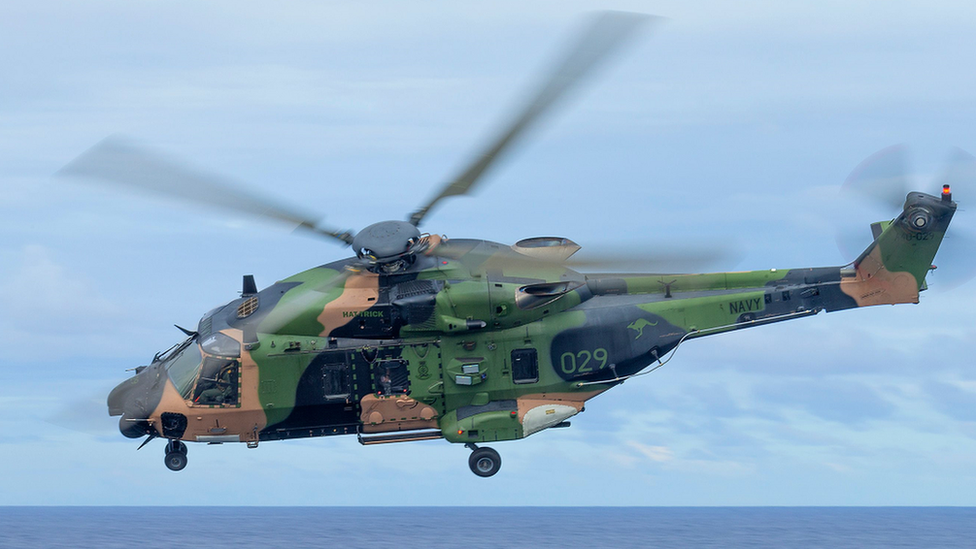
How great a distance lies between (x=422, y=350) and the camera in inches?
777

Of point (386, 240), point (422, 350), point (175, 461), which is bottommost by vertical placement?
point (175, 461)

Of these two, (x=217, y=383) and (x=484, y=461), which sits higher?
(x=217, y=383)

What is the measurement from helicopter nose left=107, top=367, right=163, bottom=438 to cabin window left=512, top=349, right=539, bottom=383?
7595 millimetres

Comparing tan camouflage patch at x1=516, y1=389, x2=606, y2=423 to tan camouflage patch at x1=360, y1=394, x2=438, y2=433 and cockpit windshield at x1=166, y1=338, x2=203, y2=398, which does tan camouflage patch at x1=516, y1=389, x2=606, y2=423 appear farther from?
cockpit windshield at x1=166, y1=338, x2=203, y2=398

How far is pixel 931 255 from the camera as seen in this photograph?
848 inches

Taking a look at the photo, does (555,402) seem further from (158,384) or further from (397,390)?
(158,384)

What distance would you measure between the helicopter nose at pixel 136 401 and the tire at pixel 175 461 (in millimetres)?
736

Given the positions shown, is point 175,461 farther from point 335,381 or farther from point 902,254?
point 902,254

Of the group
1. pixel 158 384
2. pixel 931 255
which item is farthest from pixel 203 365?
pixel 931 255

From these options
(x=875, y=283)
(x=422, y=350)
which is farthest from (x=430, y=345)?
(x=875, y=283)

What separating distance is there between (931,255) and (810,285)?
2.95 m

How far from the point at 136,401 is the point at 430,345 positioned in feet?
21.5

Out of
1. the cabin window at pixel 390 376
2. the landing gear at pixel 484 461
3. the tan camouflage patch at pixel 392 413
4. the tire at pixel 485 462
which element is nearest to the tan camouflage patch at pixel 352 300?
the cabin window at pixel 390 376

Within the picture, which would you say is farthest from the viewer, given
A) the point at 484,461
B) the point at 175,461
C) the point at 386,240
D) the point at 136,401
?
the point at 175,461
